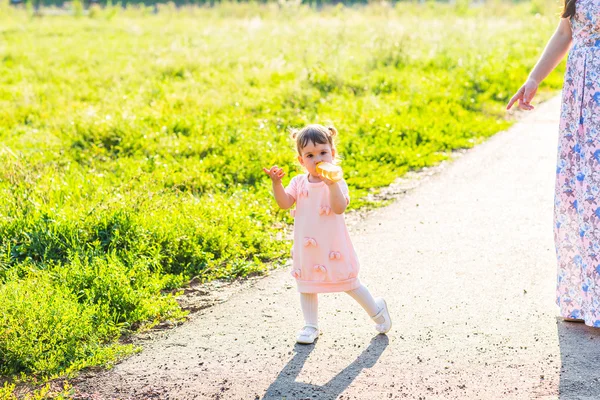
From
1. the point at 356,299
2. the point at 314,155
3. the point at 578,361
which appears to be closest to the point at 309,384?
the point at 356,299

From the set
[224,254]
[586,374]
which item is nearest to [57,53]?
[224,254]

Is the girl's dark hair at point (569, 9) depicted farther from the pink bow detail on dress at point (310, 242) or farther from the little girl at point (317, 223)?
the pink bow detail on dress at point (310, 242)

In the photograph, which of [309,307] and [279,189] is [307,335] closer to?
[309,307]

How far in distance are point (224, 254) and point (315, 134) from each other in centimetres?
190

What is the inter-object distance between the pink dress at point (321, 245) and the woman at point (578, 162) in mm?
1219

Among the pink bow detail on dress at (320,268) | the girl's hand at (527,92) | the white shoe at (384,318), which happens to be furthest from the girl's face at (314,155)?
the girl's hand at (527,92)

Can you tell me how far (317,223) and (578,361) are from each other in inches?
56.4

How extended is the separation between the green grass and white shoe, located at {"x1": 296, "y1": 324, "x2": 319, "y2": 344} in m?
0.86

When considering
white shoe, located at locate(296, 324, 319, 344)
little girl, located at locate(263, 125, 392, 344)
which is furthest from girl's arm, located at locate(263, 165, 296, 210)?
white shoe, located at locate(296, 324, 319, 344)

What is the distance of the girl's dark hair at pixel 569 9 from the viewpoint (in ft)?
15.3

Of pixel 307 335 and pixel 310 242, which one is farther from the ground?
pixel 310 242

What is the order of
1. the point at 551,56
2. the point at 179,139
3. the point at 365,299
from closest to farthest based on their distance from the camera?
the point at 365,299, the point at 551,56, the point at 179,139

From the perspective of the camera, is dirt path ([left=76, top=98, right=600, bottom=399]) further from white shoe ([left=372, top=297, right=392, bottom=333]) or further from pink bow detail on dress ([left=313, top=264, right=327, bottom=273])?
pink bow detail on dress ([left=313, top=264, right=327, bottom=273])

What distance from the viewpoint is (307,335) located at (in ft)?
15.3
